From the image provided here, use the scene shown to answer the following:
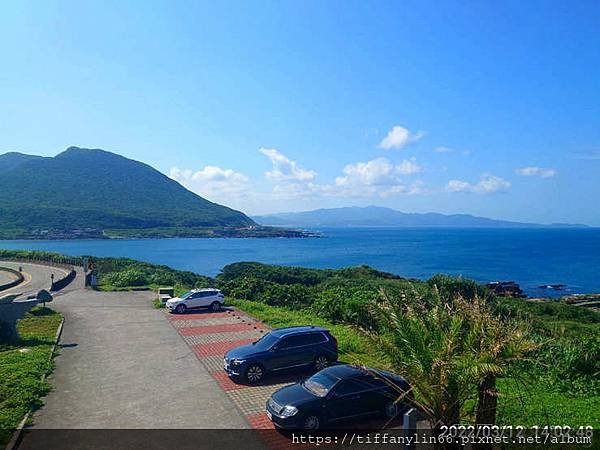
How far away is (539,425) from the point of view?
31.5ft

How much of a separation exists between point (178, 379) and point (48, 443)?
478 cm

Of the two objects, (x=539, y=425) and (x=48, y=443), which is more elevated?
(x=539, y=425)

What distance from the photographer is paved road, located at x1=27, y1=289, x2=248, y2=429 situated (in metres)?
11.2

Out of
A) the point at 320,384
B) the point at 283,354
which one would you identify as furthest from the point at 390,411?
the point at 283,354

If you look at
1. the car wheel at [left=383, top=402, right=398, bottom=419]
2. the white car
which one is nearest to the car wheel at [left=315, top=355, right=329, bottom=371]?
the car wheel at [left=383, top=402, right=398, bottom=419]

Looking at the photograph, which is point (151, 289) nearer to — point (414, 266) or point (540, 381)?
point (540, 381)

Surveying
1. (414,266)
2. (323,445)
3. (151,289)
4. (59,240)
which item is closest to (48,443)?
(323,445)

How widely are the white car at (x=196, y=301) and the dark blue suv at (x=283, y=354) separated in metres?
12.2

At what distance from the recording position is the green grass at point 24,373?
10909 mm

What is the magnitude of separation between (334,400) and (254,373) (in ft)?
14.2

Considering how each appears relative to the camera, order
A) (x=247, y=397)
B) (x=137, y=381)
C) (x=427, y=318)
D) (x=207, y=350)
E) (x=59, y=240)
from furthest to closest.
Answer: (x=59, y=240), (x=207, y=350), (x=137, y=381), (x=247, y=397), (x=427, y=318)

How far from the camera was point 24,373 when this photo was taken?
13859 mm

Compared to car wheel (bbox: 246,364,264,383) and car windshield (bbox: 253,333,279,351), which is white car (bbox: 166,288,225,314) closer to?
car windshield (bbox: 253,333,279,351)

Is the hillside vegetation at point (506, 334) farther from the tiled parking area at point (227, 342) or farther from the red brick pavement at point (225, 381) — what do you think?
the red brick pavement at point (225, 381)
